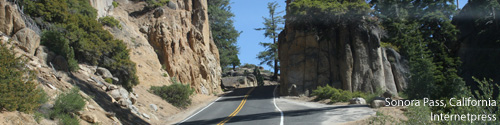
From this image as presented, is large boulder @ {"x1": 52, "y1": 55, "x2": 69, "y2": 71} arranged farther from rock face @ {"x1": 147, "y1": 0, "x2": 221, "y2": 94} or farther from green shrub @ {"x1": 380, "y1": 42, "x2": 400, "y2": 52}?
green shrub @ {"x1": 380, "y1": 42, "x2": 400, "y2": 52}

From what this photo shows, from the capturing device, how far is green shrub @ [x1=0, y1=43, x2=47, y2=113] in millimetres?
9539

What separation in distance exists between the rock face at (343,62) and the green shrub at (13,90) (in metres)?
26.5

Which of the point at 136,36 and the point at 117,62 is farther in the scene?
the point at 136,36

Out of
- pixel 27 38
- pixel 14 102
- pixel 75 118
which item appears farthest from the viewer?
pixel 27 38

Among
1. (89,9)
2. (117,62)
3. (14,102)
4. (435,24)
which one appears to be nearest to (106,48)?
(117,62)

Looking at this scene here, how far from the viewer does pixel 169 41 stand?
116ft

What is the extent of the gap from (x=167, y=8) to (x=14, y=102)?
30370mm

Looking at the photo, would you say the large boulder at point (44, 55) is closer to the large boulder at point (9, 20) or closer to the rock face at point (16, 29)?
the rock face at point (16, 29)

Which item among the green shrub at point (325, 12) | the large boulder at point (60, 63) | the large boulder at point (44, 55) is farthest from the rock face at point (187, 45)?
Result: the large boulder at point (44, 55)

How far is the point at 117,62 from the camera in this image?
2206 cm

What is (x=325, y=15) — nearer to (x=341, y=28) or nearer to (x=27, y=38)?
(x=341, y=28)

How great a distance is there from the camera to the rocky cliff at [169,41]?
30141 mm

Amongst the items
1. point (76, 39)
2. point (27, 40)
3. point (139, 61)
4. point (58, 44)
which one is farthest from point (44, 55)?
point (139, 61)

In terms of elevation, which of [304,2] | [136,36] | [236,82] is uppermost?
[304,2]
